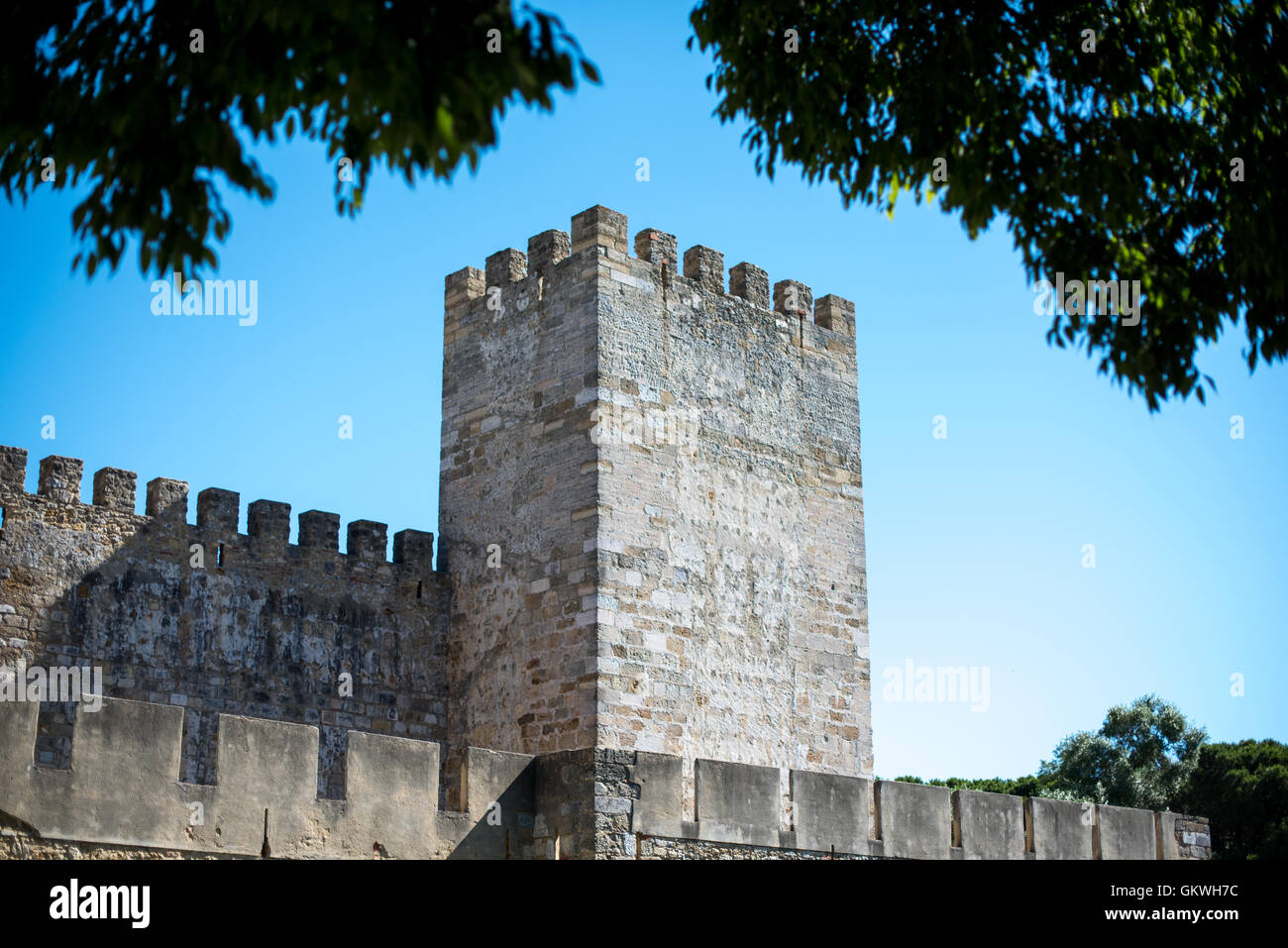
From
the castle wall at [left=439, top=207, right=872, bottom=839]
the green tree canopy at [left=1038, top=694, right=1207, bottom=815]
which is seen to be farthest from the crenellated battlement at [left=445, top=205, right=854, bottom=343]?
the green tree canopy at [left=1038, top=694, right=1207, bottom=815]

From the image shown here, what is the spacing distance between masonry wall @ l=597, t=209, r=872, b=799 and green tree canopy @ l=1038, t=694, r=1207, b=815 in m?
17.2

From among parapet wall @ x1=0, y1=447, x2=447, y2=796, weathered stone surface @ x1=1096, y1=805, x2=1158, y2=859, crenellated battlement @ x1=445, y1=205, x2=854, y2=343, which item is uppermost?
crenellated battlement @ x1=445, y1=205, x2=854, y2=343

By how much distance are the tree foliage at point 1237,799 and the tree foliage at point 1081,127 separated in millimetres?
25538

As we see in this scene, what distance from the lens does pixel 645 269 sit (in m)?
15.7

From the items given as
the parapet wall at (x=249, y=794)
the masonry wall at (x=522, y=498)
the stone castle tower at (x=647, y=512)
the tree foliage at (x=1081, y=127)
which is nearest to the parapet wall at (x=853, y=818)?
the parapet wall at (x=249, y=794)

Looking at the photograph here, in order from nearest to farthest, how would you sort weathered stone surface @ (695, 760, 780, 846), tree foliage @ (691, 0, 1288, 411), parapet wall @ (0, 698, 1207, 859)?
1. tree foliage @ (691, 0, 1288, 411)
2. parapet wall @ (0, 698, 1207, 859)
3. weathered stone surface @ (695, 760, 780, 846)

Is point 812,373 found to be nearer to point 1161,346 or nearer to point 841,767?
point 841,767

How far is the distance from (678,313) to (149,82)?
1061cm

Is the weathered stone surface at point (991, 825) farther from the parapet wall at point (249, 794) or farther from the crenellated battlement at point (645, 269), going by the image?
the crenellated battlement at point (645, 269)

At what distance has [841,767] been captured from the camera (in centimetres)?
1608

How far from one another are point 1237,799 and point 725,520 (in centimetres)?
2018

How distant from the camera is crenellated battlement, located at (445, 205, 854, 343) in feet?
51.1

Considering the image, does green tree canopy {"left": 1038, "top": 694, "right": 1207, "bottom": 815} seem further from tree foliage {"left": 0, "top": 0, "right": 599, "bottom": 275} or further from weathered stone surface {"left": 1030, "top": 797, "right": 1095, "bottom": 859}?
tree foliage {"left": 0, "top": 0, "right": 599, "bottom": 275}
